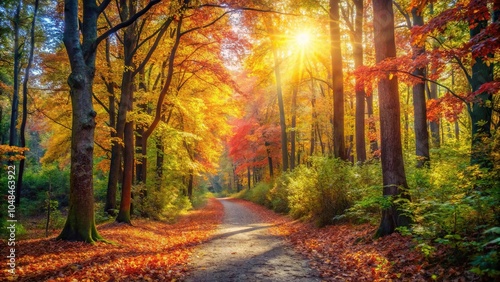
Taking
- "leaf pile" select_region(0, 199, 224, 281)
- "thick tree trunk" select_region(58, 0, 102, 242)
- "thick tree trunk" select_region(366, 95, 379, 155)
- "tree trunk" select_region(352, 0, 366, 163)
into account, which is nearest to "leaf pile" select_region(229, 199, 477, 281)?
"leaf pile" select_region(0, 199, 224, 281)

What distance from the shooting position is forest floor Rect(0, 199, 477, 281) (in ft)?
16.0

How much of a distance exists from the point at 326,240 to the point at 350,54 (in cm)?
1458

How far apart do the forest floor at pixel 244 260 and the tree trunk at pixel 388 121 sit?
1.04 metres

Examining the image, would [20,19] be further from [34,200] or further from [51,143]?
[34,200]

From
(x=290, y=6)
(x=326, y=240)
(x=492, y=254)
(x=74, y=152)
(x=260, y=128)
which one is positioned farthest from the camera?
(x=260, y=128)

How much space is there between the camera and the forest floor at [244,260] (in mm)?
4863

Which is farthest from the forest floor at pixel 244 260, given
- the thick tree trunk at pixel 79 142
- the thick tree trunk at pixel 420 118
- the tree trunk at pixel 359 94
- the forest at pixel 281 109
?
the tree trunk at pixel 359 94

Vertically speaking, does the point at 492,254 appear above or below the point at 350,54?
below

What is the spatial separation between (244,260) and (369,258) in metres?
2.60

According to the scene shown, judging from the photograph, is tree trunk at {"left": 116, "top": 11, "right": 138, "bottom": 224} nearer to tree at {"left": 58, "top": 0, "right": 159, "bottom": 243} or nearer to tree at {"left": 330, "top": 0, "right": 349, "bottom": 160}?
tree at {"left": 58, "top": 0, "right": 159, "bottom": 243}

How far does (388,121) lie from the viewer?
6.87 metres

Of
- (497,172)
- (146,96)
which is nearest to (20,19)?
(146,96)

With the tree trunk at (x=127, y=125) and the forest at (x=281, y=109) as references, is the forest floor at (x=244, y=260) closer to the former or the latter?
the forest at (x=281, y=109)

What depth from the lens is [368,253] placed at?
19.5ft
